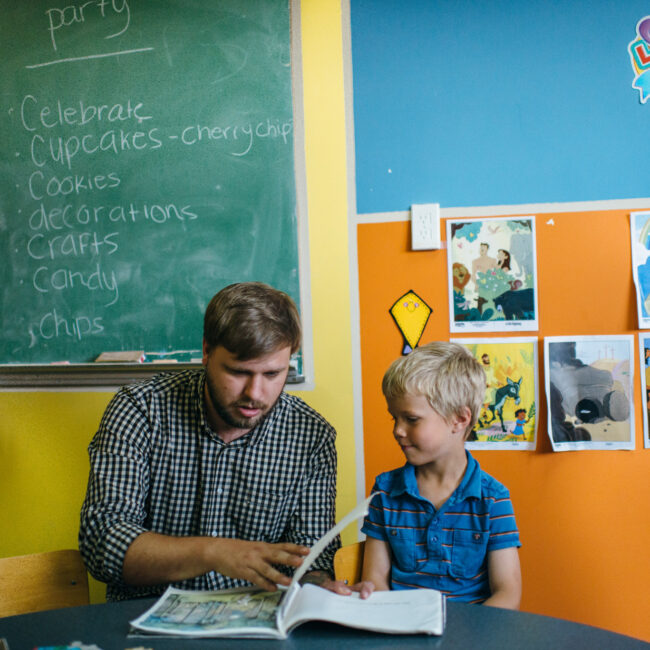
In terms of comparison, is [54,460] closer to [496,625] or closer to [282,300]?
[282,300]

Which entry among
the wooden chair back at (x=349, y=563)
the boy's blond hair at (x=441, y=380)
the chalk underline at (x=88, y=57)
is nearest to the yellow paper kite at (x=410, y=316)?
the boy's blond hair at (x=441, y=380)

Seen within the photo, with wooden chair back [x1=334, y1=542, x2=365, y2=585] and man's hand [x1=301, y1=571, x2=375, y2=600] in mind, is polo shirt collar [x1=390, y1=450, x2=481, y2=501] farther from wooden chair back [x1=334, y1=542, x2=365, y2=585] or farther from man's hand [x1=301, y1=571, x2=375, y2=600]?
man's hand [x1=301, y1=571, x2=375, y2=600]

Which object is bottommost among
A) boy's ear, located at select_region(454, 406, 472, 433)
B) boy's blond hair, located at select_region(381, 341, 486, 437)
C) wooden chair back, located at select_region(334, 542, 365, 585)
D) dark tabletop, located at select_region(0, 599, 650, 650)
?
wooden chair back, located at select_region(334, 542, 365, 585)

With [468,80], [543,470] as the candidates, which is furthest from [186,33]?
[543,470]

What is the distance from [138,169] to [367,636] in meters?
1.63

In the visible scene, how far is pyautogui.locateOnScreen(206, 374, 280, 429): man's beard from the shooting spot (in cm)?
140

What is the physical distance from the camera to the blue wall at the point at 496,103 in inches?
67.7

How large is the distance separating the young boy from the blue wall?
62 centimetres

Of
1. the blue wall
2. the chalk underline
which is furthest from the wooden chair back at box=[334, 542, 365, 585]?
the chalk underline

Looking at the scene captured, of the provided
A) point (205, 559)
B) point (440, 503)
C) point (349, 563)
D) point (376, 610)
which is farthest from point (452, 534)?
point (205, 559)

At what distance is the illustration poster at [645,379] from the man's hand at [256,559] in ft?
3.75

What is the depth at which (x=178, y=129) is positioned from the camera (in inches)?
78.5

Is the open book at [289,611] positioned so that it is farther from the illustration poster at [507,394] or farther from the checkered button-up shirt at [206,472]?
the illustration poster at [507,394]

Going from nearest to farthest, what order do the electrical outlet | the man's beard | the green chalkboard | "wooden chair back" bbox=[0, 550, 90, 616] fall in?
1. "wooden chair back" bbox=[0, 550, 90, 616]
2. the man's beard
3. the electrical outlet
4. the green chalkboard
